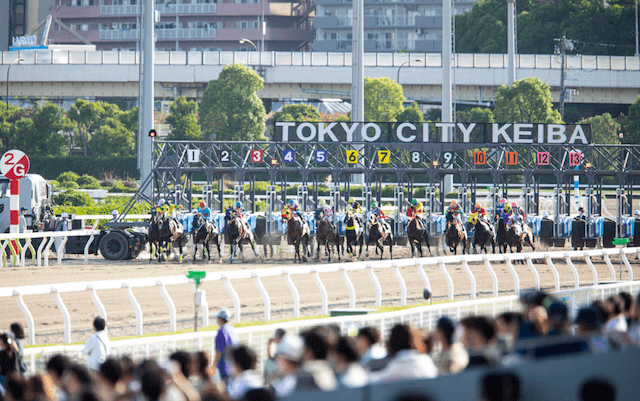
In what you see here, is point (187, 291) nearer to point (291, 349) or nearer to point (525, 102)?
point (291, 349)

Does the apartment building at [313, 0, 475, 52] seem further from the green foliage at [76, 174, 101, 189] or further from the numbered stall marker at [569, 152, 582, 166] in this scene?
the numbered stall marker at [569, 152, 582, 166]

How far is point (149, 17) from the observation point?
2712 centimetres

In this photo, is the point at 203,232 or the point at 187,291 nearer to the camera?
the point at 187,291

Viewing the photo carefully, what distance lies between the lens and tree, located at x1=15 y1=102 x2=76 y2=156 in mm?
50906

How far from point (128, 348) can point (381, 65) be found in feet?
150

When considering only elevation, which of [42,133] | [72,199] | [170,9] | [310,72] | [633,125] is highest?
[170,9]

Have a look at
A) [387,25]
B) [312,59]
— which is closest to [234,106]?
[312,59]

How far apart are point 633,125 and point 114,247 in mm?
35731

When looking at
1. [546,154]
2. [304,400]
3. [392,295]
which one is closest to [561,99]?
[546,154]

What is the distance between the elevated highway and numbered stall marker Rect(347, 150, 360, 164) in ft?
88.9

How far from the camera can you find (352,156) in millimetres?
23297

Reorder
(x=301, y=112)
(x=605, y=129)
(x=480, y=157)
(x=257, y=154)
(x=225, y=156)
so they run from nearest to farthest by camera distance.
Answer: (x=257, y=154) < (x=225, y=156) < (x=480, y=157) < (x=605, y=129) < (x=301, y=112)

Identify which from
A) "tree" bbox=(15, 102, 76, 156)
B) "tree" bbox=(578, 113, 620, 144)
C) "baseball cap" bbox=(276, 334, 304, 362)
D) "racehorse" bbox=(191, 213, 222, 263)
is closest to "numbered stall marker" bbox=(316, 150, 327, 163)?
"racehorse" bbox=(191, 213, 222, 263)

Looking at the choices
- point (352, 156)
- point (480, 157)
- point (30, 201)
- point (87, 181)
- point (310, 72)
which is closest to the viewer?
point (30, 201)
